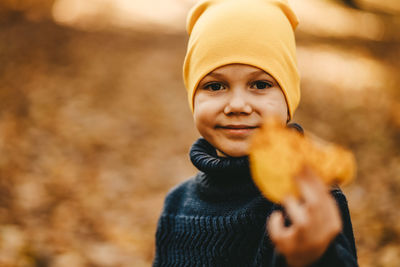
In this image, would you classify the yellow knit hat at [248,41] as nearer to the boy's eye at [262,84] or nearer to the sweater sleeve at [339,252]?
the boy's eye at [262,84]

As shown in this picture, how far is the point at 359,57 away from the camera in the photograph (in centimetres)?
887

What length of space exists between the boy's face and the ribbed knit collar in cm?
6

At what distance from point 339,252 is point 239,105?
65cm

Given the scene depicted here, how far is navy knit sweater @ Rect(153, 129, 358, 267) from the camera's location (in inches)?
49.3

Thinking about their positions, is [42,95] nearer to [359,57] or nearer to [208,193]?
[208,193]

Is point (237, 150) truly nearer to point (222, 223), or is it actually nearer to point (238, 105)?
point (238, 105)

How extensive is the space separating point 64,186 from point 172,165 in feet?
4.71

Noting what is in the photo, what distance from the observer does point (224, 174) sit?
1.51 m

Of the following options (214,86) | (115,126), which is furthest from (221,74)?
(115,126)

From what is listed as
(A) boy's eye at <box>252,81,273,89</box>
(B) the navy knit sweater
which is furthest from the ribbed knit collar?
(A) boy's eye at <box>252,81,273,89</box>

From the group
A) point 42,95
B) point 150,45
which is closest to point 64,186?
point 42,95

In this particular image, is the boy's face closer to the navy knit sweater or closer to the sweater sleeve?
the navy knit sweater

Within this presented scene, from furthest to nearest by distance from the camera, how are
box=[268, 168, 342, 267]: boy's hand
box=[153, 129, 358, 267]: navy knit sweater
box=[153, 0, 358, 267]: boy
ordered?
box=[153, 0, 358, 267]: boy < box=[153, 129, 358, 267]: navy knit sweater < box=[268, 168, 342, 267]: boy's hand

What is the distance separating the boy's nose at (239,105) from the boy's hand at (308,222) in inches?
23.4
